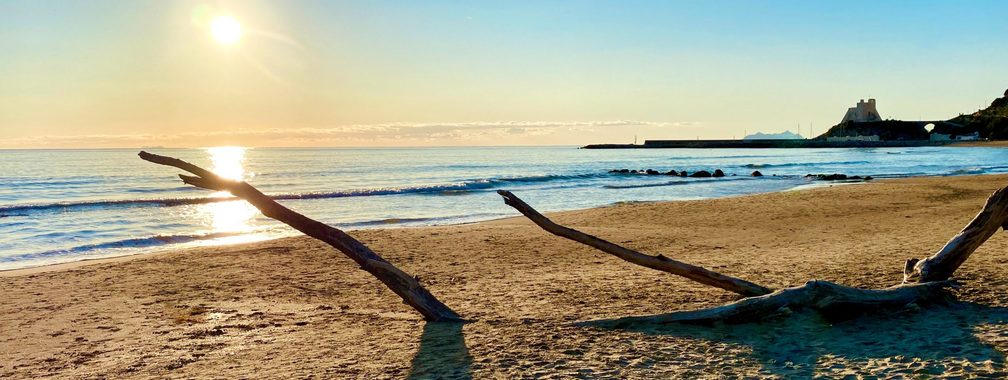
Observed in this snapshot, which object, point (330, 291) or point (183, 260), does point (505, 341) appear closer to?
point (330, 291)

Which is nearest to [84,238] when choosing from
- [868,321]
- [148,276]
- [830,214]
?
[148,276]

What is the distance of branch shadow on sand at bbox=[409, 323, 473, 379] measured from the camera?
488cm

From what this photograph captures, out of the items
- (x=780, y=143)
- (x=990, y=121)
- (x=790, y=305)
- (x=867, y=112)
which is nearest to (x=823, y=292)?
(x=790, y=305)

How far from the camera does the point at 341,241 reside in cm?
674

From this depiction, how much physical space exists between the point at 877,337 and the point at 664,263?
6.28 ft

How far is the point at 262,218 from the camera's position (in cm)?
2009

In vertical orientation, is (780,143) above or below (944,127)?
below

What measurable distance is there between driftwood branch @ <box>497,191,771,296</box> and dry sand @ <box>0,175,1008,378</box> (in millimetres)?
440

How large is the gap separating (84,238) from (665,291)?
1394 centimetres

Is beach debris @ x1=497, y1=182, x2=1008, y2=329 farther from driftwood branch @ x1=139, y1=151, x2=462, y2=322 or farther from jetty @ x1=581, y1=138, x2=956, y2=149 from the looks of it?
jetty @ x1=581, y1=138, x2=956, y2=149

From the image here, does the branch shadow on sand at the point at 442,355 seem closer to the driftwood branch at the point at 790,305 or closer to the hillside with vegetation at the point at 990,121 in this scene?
the driftwood branch at the point at 790,305

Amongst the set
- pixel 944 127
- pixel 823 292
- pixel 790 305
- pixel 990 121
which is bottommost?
pixel 790 305

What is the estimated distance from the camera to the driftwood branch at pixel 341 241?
21.5 ft

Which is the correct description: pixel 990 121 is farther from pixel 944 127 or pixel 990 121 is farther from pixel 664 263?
pixel 664 263
